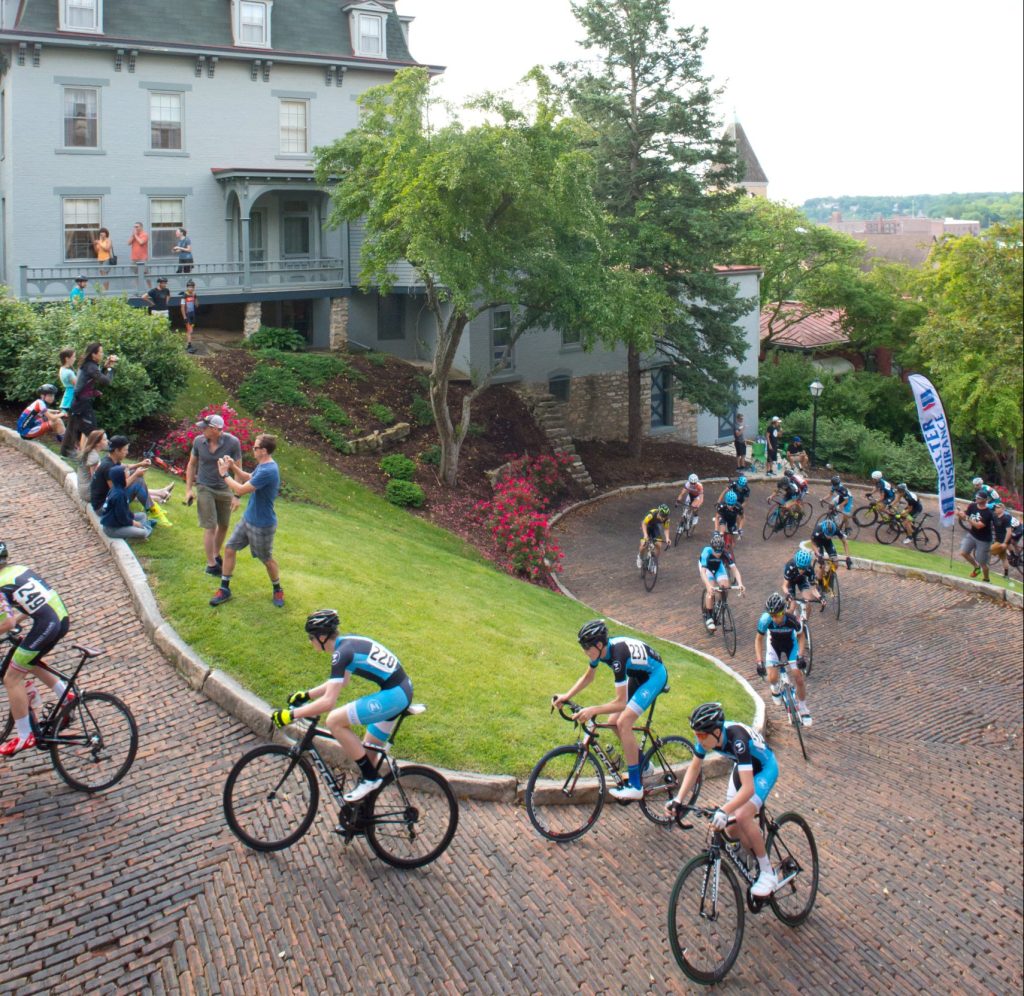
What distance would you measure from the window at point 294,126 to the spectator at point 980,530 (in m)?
24.2

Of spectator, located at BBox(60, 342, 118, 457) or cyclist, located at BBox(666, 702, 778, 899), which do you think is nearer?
cyclist, located at BBox(666, 702, 778, 899)

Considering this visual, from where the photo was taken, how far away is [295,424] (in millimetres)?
27656

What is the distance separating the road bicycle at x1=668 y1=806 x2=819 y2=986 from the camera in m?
8.19

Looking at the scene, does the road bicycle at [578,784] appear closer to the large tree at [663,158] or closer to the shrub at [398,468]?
the shrub at [398,468]

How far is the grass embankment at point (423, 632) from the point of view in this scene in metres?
11.2

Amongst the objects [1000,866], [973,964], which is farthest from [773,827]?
[1000,866]

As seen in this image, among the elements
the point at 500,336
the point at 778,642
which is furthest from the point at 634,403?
the point at 778,642

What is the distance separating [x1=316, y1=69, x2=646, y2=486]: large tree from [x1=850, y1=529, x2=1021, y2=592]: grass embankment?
869cm

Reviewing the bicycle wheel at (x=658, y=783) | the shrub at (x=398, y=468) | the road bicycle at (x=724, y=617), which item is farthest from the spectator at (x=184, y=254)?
the bicycle wheel at (x=658, y=783)

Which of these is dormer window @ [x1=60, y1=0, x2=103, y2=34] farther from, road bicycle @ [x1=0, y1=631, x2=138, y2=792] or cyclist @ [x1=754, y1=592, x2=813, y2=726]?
cyclist @ [x1=754, y1=592, x2=813, y2=726]

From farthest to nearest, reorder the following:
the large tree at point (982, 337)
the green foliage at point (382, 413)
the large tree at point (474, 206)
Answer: the large tree at point (982, 337) < the green foliage at point (382, 413) < the large tree at point (474, 206)

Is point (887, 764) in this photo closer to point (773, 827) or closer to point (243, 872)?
point (773, 827)

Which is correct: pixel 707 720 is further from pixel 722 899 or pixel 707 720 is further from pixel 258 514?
pixel 258 514

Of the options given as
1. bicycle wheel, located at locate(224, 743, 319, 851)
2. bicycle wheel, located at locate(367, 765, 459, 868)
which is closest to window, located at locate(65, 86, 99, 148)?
bicycle wheel, located at locate(224, 743, 319, 851)
